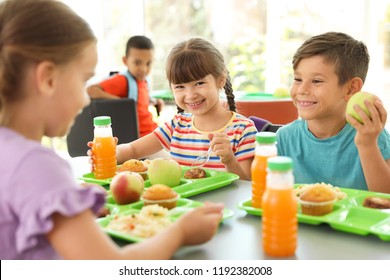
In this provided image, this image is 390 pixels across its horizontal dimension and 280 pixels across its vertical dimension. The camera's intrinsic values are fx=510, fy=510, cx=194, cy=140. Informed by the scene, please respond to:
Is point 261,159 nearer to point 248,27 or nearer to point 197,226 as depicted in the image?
point 197,226

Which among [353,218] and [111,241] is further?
[353,218]

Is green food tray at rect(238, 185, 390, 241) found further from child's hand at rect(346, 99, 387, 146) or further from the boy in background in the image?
the boy in background

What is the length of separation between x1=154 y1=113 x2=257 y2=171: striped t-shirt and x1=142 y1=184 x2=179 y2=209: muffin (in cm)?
62

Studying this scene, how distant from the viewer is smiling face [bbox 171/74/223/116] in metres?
1.99

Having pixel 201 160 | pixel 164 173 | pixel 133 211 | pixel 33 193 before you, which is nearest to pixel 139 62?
pixel 201 160

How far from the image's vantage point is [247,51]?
17.2ft

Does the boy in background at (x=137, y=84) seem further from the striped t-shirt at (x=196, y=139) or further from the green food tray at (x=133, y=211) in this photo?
the green food tray at (x=133, y=211)

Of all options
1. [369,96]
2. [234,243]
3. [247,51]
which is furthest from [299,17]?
[234,243]

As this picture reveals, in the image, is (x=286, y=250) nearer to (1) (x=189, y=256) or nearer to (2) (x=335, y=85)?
(1) (x=189, y=256)

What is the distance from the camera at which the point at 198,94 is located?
6.55ft

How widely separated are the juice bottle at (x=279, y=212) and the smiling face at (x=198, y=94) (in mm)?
1060

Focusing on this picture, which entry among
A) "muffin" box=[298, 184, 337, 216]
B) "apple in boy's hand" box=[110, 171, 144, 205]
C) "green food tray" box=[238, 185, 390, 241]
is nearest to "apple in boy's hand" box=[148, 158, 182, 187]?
"apple in boy's hand" box=[110, 171, 144, 205]

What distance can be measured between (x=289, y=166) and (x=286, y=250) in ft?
0.59

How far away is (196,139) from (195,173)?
48 centimetres
